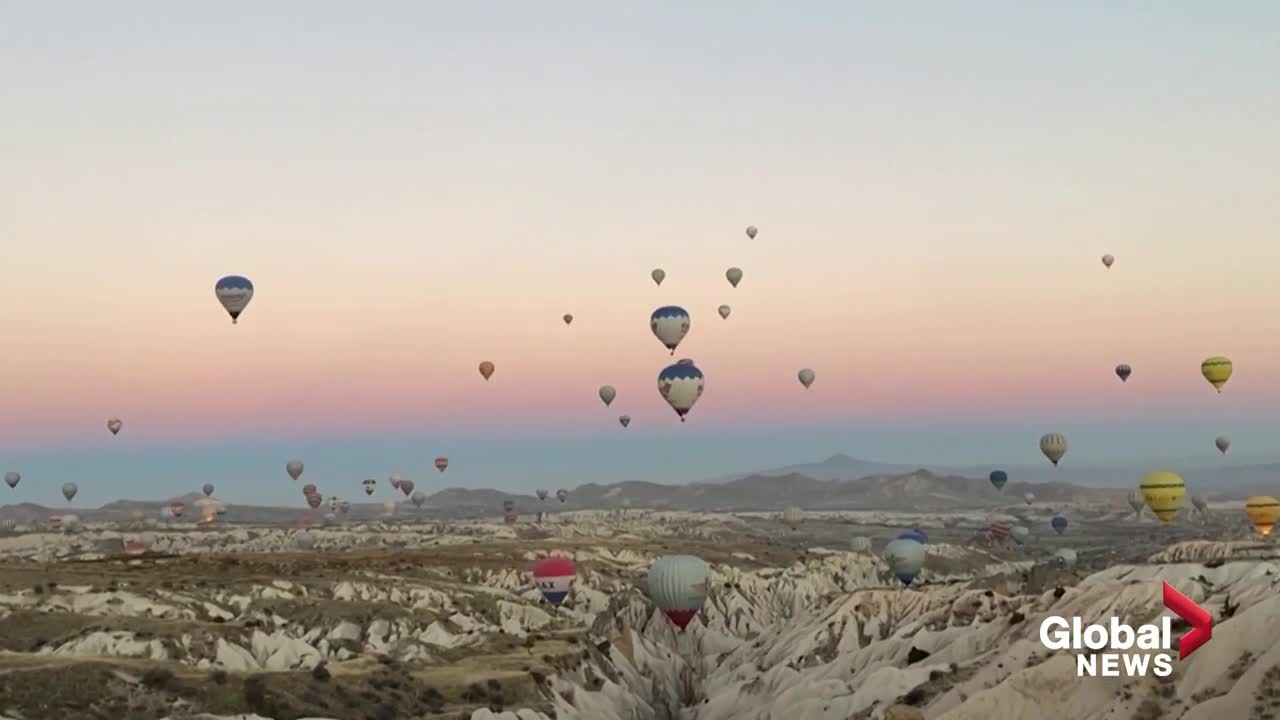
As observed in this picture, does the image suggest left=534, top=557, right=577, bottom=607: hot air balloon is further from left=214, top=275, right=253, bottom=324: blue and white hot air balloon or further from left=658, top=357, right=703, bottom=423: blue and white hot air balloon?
left=214, top=275, right=253, bottom=324: blue and white hot air balloon

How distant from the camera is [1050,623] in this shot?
53938 millimetres

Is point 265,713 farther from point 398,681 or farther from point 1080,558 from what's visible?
point 1080,558

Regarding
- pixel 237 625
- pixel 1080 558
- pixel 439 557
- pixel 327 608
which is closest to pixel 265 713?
pixel 237 625

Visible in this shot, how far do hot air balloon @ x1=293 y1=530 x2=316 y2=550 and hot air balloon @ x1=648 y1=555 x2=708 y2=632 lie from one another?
105m

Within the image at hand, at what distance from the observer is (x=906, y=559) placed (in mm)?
96250

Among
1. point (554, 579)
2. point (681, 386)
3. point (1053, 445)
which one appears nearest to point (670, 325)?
point (681, 386)

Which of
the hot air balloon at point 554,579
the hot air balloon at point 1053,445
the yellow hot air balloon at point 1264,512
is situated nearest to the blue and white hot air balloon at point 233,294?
the hot air balloon at point 554,579

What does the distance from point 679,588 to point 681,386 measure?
16.2 m

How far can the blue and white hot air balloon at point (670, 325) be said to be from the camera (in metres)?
88.8

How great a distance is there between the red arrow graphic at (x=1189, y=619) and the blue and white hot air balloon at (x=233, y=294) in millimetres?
66297

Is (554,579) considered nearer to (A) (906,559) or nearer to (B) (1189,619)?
(A) (906,559)

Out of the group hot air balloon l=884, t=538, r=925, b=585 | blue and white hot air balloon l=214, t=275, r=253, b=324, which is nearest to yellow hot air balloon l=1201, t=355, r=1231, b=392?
hot air balloon l=884, t=538, r=925, b=585

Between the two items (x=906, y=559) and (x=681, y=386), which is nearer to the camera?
(x=681, y=386)

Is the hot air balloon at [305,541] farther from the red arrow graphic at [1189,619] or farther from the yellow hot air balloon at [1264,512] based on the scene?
the red arrow graphic at [1189,619]
